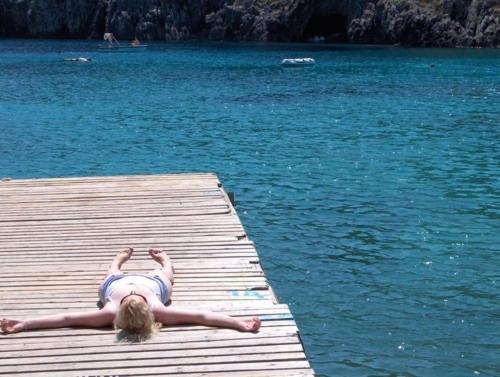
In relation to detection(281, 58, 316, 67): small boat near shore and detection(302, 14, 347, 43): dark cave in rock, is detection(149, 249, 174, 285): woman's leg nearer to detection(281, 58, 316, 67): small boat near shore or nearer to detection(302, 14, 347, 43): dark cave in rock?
detection(281, 58, 316, 67): small boat near shore

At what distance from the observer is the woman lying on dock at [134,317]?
922 centimetres

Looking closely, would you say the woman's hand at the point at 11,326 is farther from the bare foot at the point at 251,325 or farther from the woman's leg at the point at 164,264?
the bare foot at the point at 251,325

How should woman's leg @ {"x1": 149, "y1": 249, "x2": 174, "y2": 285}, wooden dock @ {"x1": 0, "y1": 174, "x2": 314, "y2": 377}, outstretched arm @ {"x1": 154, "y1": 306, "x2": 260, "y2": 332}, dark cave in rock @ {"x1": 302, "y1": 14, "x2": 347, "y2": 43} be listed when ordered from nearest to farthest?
wooden dock @ {"x1": 0, "y1": 174, "x2": 314, "y2": 377}
outstretched arm @ {"x1": 154, "y1": 306, "x2": 260, "y2": 332}
woman's leg @ {"x1": 149, "y1": 249, "x2": 174, "y2": 285}
dark cave in rock @ {"x1": 302, "y1": 14, "x2": 347, "y2": 43}

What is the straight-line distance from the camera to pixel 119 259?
1195cm

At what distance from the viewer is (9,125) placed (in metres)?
43.0

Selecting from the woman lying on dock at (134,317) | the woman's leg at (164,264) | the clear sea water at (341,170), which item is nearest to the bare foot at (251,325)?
the woman lying on dock at (134,317)

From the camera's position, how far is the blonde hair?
9148mm

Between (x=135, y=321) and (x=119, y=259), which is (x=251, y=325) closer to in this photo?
(x=135, y=321)

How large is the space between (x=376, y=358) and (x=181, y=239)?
12.9 feet

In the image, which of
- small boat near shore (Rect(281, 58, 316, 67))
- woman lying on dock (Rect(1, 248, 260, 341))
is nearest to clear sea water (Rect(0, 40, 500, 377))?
woman lying on dock (Rect(1, 248, 260, 341))

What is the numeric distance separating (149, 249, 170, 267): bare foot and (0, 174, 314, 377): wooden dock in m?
0.20

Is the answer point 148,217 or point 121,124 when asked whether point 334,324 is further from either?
point 121,124

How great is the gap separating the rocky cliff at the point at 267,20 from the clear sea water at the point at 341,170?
51.9m

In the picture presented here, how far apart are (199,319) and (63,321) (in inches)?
64.6
